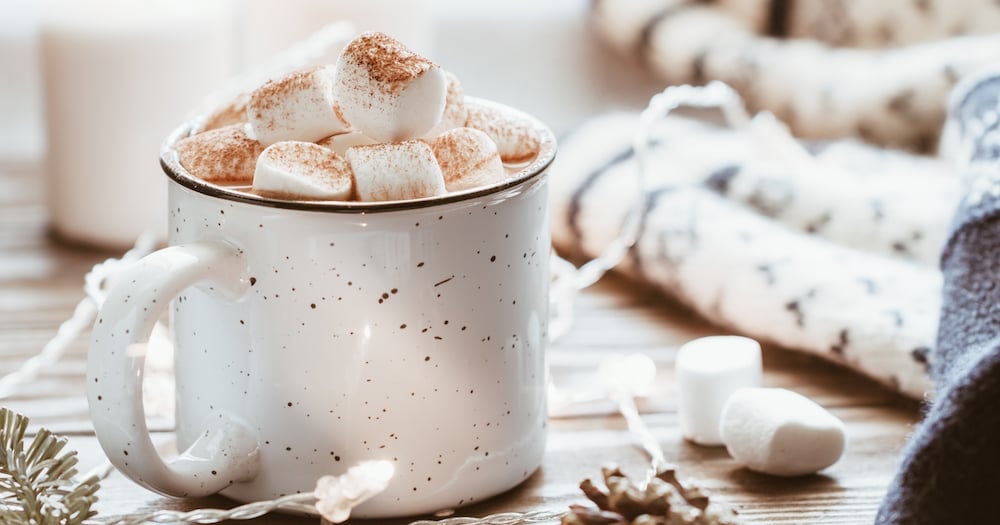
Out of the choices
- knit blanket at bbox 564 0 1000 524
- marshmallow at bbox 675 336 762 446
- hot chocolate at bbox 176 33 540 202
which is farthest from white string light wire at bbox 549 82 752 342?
hot chocolate at bbox 176 33 540 202

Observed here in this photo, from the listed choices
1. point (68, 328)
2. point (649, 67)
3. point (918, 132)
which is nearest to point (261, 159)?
point (68, 328)

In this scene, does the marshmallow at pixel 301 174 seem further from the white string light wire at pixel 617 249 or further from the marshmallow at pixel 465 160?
the white string light wire at pixel 617 249

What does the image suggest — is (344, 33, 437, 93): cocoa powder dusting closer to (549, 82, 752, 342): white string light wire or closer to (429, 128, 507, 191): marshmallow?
(429, 128, 507, 191): marshmallow

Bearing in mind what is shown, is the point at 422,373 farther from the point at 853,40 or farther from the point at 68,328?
the point at 853,40

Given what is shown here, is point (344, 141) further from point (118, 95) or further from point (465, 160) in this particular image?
point (118, 95)

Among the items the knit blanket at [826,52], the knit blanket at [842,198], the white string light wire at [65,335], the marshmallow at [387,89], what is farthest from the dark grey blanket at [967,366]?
the white string light wire at [65,335]
